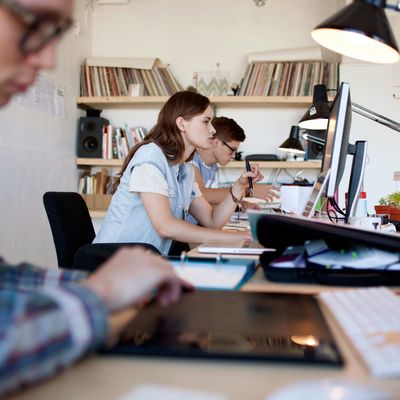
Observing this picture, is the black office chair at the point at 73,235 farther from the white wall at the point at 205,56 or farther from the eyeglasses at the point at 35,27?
the white wall at the point at 205,56

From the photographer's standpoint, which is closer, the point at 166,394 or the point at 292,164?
the point at 166,394

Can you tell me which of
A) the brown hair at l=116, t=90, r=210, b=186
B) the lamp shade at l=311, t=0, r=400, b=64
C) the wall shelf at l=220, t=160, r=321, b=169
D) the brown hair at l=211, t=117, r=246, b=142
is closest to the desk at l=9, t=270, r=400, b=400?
the lamp shade at l=311, t=0, r=400, b=64

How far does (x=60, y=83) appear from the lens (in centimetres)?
390

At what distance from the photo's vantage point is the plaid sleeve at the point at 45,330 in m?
0.47

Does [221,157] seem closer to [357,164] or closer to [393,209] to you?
[393,209]

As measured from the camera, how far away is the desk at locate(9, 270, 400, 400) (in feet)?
1.60

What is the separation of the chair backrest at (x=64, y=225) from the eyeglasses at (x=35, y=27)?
1.45m

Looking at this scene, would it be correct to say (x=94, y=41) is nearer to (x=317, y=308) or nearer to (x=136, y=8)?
(x=136, y=8)

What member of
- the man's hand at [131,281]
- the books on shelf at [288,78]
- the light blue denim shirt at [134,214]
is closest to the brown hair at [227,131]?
the books on shelf at [288,78]

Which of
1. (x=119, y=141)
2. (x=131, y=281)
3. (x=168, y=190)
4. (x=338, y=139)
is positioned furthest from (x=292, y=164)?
(x=131, y=281)

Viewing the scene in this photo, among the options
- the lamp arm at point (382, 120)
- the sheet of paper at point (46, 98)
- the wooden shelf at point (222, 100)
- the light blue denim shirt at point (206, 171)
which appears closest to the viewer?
the lamp arm at point (382, 120)

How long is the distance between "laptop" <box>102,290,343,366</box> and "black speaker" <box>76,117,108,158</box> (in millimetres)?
3477

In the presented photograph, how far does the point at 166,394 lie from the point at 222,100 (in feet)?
12.1

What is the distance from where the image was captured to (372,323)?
2.26 ft
